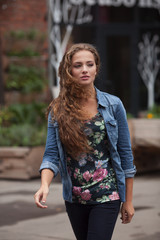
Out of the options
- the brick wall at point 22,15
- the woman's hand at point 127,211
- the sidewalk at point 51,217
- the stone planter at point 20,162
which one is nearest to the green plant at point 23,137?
the stone planter at point 20,162

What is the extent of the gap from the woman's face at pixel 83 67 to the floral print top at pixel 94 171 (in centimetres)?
23

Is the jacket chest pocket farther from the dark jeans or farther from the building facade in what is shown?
Answer: the building facade

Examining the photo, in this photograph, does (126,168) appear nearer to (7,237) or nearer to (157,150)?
(7,237)

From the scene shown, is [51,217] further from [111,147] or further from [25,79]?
[25,79]

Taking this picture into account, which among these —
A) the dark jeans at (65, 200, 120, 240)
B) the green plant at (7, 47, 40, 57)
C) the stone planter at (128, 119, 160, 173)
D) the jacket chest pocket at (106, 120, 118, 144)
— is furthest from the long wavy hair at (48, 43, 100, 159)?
the green plant at (7, 47, 40, 57)

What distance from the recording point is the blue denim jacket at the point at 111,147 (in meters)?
3.03

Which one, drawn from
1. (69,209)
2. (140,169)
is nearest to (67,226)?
(69,209)

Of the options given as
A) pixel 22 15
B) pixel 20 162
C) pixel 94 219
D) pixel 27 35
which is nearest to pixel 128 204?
pixel 94 219

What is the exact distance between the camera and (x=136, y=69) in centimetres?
1315

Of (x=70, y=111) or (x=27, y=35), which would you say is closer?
(x=70, y=111)

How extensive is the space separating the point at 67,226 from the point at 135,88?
8298 mm

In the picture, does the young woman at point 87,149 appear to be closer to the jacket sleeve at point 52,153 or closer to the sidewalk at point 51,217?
the jacket sleeve at point 52,153

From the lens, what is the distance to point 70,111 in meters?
3.02

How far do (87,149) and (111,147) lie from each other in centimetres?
16
